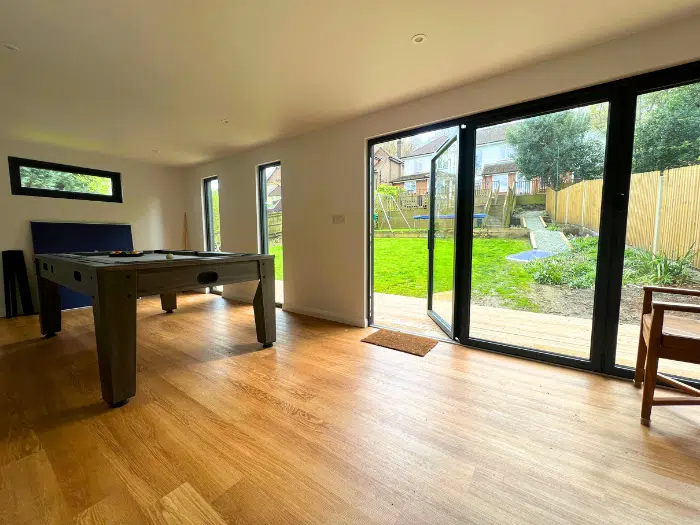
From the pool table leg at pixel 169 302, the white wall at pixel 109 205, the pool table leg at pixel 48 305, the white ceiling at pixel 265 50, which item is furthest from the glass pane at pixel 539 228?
the white wall at pixel 109 205

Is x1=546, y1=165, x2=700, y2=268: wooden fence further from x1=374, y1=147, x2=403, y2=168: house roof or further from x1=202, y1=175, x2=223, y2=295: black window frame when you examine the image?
x1=202, y1=175, x2=223, y2=295: black window frame

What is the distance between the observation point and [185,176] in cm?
528

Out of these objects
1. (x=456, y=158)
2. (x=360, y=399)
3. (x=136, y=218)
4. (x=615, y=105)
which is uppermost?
(x=615, y=105)

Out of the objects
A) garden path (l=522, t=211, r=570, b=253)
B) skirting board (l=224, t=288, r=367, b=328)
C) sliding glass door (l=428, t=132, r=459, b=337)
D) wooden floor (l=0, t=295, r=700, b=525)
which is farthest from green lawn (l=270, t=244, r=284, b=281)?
garden path (l=522, t=211, r=570, b=253)

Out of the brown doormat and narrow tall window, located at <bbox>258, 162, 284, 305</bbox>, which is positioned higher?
narrow tall window, located at <bbox>258, 162, 284, 305</bbox>

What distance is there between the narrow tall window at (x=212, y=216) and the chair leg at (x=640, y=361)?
206 inches

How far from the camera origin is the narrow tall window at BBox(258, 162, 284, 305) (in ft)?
13.5

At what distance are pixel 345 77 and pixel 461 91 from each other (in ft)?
3.32

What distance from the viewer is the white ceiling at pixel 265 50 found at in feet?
5.15

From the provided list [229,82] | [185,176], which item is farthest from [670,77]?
[185,176]

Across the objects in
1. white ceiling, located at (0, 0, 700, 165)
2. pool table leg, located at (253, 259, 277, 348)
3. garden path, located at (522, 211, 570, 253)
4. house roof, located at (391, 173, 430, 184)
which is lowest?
pool table leg, located at (253, 259, 277, 348)

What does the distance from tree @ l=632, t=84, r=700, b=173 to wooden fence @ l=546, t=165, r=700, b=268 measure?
66 millimetres

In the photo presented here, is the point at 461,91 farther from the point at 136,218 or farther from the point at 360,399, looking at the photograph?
the point at 136,218

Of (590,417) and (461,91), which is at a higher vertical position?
(461,91)
